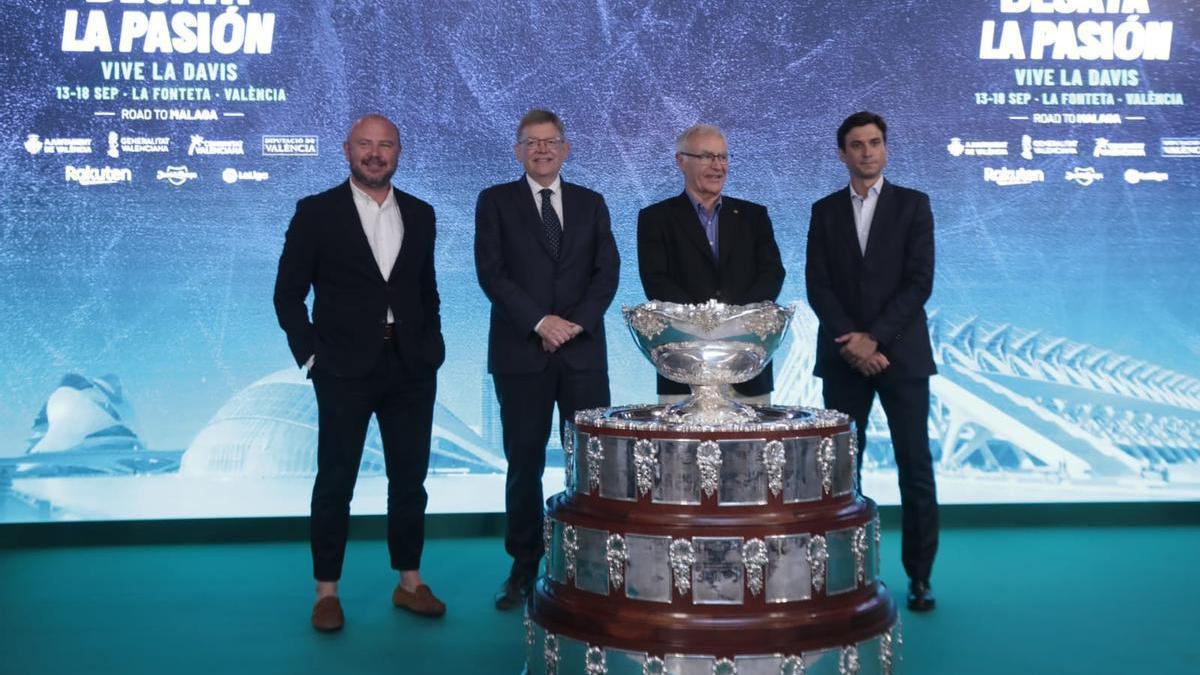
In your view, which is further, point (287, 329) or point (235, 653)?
point (287, 329)

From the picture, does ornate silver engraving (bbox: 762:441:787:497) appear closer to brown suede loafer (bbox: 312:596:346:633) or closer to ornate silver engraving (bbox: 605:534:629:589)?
ornate silver engraving (bbox: 605:534:629:589)

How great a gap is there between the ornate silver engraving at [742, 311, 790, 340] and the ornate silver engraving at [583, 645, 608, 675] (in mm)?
774

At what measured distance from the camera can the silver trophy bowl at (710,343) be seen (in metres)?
2.86

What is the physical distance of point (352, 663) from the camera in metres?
3.33

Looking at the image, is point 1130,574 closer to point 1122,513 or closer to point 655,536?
point 1122,513

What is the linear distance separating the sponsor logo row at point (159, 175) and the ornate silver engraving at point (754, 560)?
11.1 feet

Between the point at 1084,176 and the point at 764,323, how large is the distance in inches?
129

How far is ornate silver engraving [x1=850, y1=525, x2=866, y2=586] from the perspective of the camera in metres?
2.80

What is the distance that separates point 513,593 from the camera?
3.95m

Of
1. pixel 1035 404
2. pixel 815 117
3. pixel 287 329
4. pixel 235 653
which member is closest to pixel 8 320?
pixel 287 329

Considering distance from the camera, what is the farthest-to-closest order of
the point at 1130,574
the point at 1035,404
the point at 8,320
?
the point at 1035,404
the point at 8,320
the point at 1130,574

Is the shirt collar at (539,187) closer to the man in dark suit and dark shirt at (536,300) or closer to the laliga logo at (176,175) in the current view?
the man in dark suit and dark shirt at (536,300)

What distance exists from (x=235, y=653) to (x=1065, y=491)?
3.69 meters

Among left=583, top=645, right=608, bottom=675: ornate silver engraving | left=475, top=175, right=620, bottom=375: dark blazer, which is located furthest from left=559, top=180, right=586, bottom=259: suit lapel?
left=583, top=645, right=608, bottom=675: ornate silver engraving
